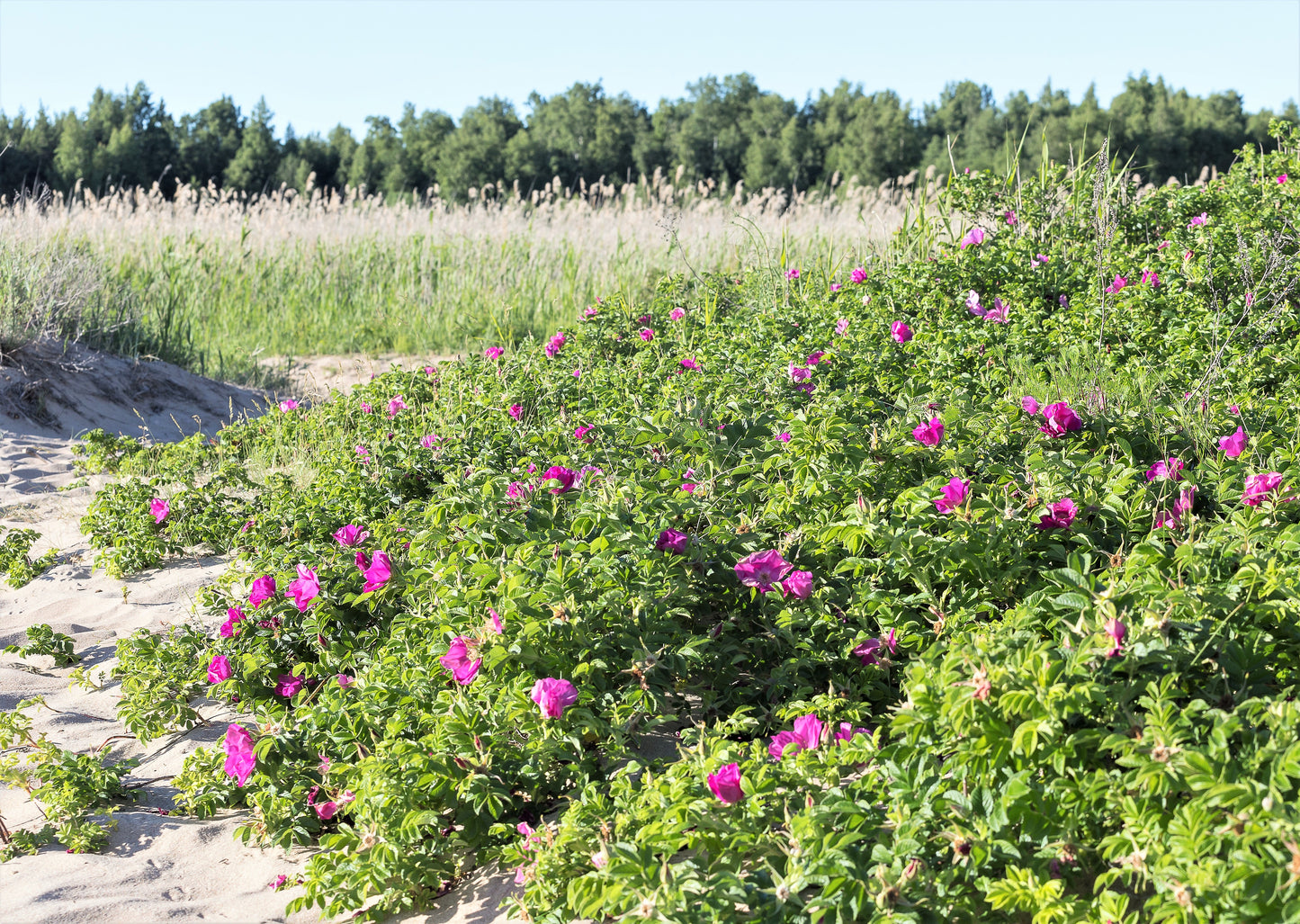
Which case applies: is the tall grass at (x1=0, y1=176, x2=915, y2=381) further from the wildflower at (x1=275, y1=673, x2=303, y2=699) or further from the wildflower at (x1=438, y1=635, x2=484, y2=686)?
the wildflower at (x1=438, y1=635, x2=484, y2=686)

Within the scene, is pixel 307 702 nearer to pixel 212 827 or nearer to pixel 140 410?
pixel 212 827

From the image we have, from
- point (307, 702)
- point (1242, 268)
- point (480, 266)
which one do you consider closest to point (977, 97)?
point (480, 266)

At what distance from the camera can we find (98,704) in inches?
126

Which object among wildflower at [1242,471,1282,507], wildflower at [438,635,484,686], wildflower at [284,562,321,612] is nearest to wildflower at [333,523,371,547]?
wildflower at [284,562,321,612]

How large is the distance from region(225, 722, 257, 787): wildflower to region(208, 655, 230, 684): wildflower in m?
0.51

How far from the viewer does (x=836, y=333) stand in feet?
15.2

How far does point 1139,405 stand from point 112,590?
427 centimetres


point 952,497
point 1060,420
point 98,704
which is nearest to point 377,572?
point 98,704

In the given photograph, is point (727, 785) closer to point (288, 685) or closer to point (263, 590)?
point (288, 685)

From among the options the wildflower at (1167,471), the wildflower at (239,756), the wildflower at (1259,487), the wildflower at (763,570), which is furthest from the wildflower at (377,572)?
the wildflower at (1259,487)

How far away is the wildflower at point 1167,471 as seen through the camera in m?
2.67

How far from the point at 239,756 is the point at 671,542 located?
123cm

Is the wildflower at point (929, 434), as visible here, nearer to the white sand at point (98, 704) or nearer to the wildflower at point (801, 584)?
the wildflower at point (801, 584)

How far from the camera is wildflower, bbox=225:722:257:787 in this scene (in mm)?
2416
